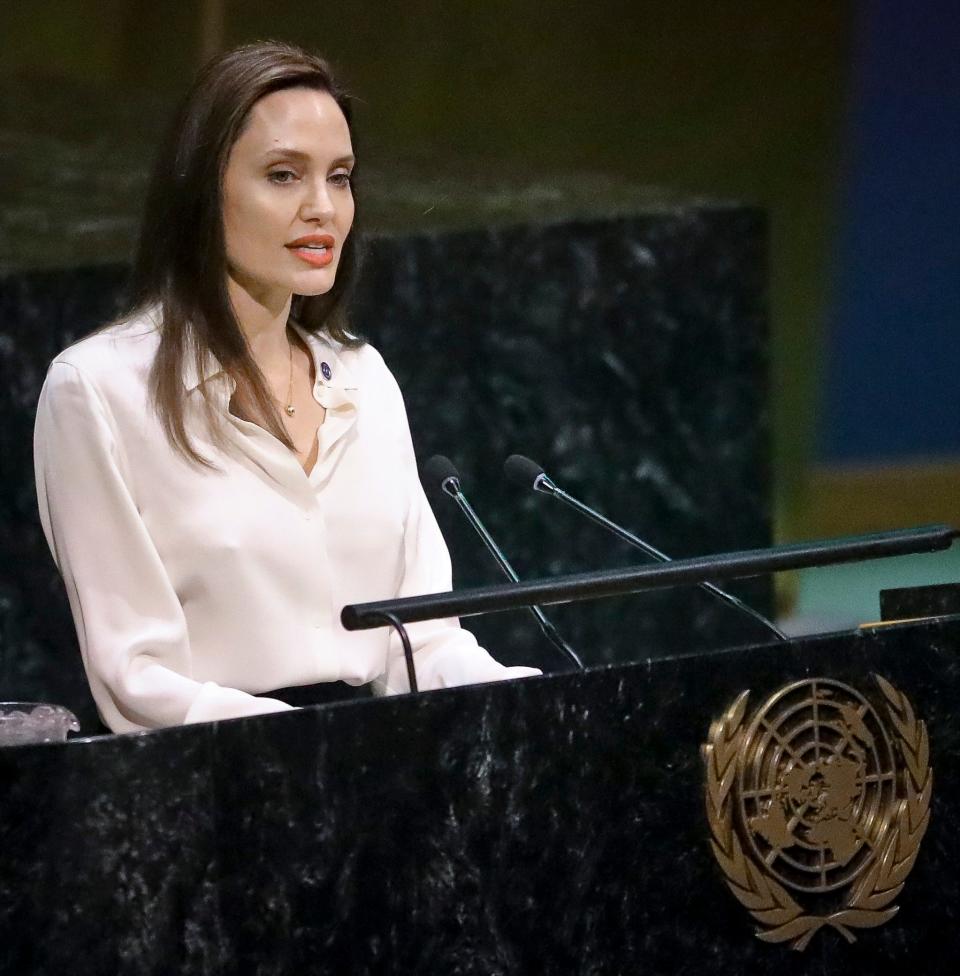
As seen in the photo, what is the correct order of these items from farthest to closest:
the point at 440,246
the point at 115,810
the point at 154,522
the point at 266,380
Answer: the point at 440,246
the point at 266,380
the point at 154,522
the point at 115,810

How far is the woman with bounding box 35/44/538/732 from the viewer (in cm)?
229

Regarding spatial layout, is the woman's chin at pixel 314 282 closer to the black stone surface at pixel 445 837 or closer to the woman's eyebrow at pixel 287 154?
the woman's eyebrow at pixel 287 154

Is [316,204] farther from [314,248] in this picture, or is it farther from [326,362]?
[326,362]

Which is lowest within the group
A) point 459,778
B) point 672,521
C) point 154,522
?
point 459,778

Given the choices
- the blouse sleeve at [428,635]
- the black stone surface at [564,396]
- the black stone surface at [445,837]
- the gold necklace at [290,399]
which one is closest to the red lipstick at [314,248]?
the gold necklace at [290,399]

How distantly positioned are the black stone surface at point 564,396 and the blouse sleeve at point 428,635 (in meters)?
1.11

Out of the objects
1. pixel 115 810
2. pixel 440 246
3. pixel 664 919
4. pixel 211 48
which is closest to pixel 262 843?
pixel 115 810

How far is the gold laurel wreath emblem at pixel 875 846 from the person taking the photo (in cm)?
217

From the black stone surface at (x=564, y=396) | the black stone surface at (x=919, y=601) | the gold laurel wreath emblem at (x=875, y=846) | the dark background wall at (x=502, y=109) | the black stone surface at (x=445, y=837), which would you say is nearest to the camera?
the black stone surface at (x=445, y=837)

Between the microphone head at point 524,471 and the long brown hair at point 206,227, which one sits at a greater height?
the long brown hair at point 206,227

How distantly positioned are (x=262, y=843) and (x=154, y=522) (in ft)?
1.74

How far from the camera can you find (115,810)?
74.9 inches

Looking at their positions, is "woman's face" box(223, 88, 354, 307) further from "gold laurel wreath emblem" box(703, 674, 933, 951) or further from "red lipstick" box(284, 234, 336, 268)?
"gold laurel wreath emblem" box(703, 674, 933, 951)

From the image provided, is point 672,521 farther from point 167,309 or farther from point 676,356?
point 167,309
